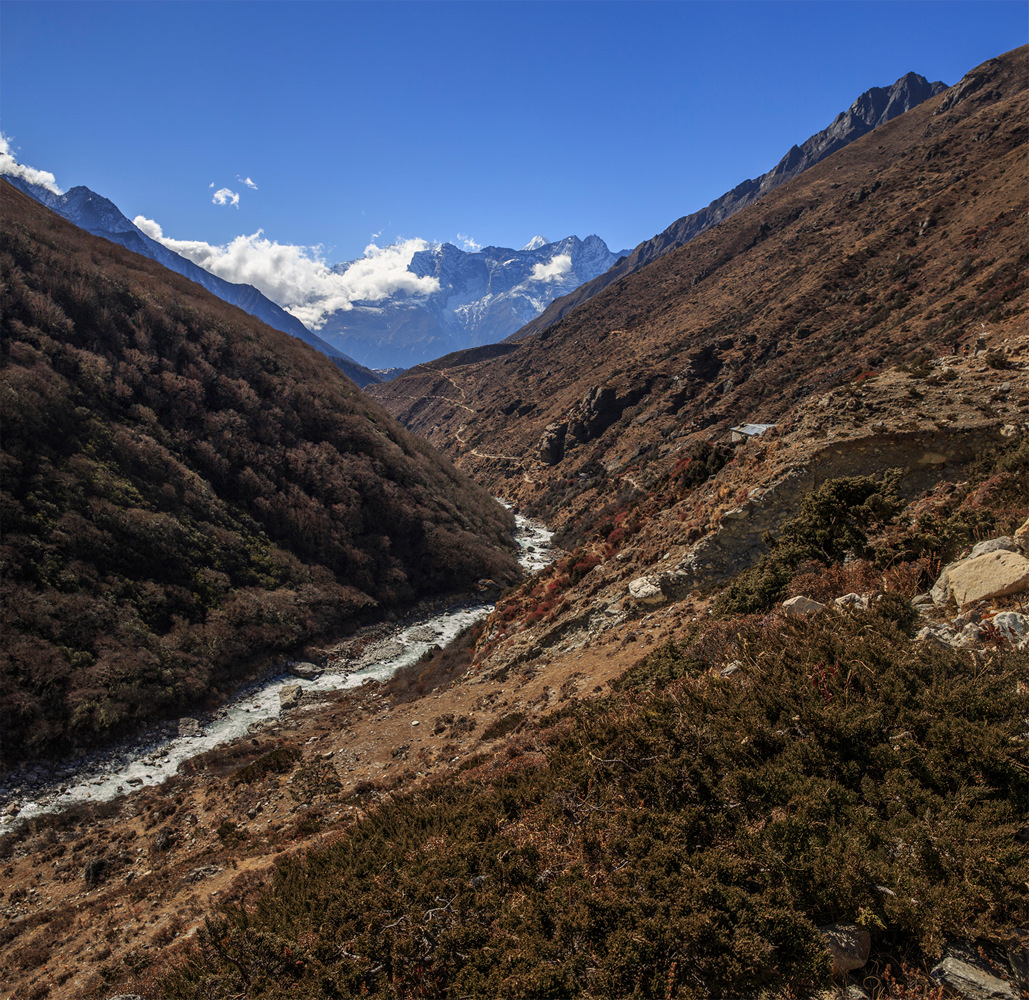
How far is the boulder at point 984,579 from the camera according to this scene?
6.14 metres

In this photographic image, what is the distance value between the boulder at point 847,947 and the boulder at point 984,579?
188 inches

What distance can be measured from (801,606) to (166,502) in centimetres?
3123

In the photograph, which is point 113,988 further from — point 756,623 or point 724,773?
point 756,623

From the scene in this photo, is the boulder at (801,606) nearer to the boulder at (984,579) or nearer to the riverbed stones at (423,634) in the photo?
the boulder at (984,579)

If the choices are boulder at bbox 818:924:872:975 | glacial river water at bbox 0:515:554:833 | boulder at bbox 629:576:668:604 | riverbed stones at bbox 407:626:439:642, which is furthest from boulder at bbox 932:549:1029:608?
riverbed stones at bbox 407:626:439:642

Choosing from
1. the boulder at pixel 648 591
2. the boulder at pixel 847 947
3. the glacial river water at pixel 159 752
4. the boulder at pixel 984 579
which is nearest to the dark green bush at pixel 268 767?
the glacial river water at pixel 159 752

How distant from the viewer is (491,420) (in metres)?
93.6

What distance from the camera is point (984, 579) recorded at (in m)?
6.43

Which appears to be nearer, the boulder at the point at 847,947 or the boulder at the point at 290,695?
the boulder at the point at 847,947

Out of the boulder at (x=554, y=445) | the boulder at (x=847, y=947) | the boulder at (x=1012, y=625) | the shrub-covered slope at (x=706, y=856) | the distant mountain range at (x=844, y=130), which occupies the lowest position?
the boulder at (x=847, y=947)

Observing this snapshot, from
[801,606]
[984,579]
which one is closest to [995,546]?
[984,579]

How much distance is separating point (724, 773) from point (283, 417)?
39152mm

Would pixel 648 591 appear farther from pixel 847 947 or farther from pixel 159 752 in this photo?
pixel 159 752

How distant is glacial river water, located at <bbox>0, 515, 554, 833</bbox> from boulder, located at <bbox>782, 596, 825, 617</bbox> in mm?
20873
